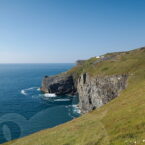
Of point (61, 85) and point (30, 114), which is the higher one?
point (61, 85)

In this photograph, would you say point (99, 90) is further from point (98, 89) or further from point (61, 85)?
point (61, 85)

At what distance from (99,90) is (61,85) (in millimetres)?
73283

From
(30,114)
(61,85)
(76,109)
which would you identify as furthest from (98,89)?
(61,85)

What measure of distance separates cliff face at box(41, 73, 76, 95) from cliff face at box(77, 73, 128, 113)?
43293 mm

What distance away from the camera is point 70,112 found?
112250mm

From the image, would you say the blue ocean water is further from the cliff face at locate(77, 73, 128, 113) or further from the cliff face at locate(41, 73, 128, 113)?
the cliff face at locate(77, 73, 128, 113)

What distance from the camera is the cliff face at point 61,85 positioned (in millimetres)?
170500

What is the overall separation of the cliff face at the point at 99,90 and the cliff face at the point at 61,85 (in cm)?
4329

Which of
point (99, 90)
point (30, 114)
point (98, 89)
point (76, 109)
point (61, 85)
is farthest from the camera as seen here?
point (61, 85)

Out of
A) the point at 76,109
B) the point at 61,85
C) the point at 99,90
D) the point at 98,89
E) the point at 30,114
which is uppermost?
the point at 98,89

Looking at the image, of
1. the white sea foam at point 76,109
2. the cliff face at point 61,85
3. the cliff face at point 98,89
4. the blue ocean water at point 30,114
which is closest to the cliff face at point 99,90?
the cliff face at point 98,89

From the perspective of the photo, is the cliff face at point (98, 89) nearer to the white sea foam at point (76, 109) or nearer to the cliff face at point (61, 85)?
the white sea foam at point (76, 109)

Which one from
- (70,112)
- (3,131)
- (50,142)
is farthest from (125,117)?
(70,112)

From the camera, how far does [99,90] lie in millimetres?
104812
